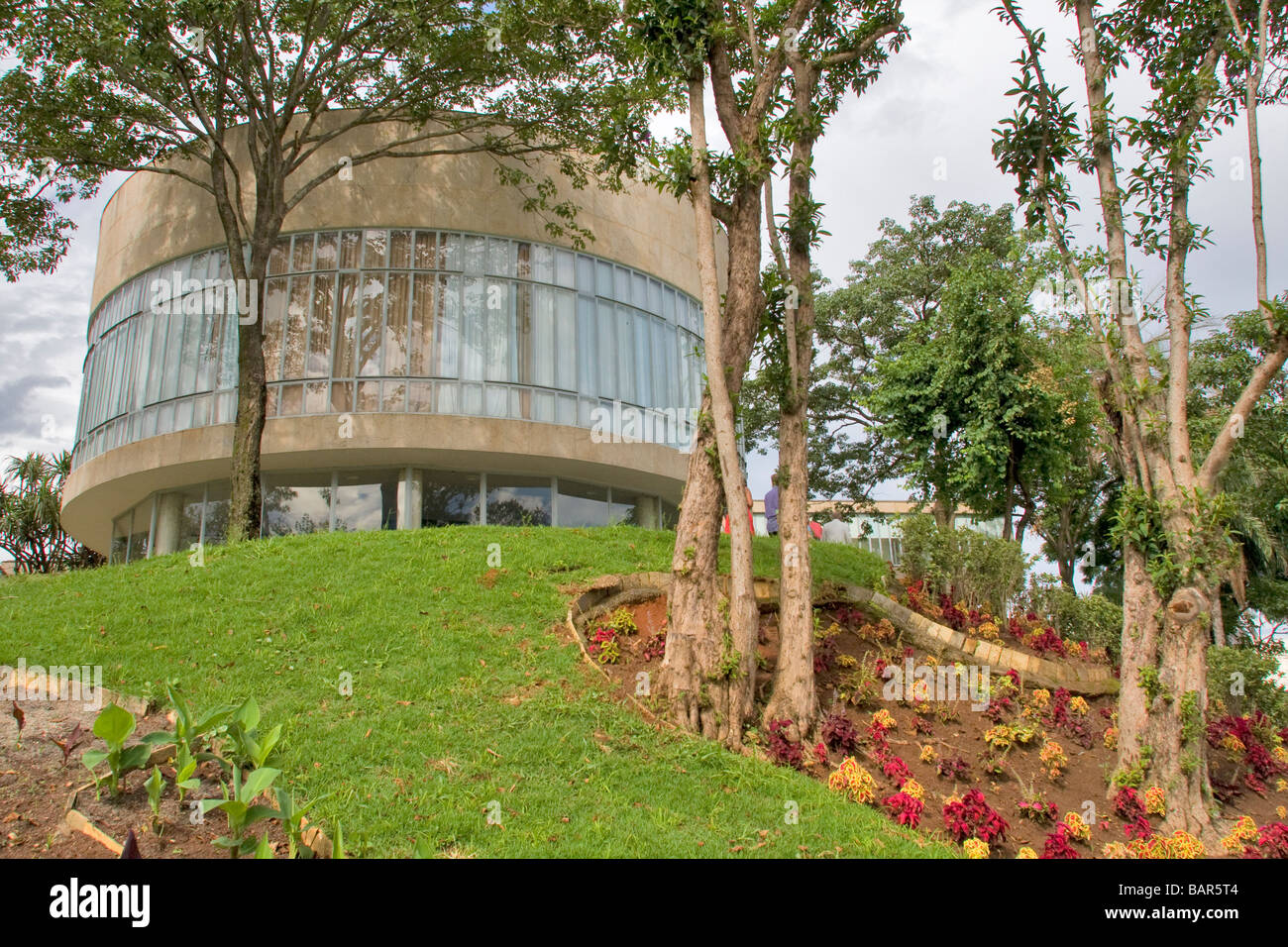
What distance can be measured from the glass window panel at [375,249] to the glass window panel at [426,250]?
61cm

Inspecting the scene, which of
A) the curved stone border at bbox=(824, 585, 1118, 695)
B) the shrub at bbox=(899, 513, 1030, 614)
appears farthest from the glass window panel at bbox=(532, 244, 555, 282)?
the curved stone border at bbox=(824, 585, 1118, 695)

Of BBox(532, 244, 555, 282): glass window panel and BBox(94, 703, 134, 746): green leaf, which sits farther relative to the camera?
BBox(532, 244, 555, 282): glass window panel

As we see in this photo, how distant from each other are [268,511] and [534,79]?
32.0ft

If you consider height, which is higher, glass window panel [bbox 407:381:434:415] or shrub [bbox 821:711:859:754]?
glass window panel [bbox 407:381:434:415]

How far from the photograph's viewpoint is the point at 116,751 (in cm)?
580

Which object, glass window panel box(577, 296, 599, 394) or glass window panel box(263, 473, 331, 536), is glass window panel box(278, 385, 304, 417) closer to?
glass window panel box(263, 473, 331, 536)

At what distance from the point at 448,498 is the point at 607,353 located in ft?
14.8

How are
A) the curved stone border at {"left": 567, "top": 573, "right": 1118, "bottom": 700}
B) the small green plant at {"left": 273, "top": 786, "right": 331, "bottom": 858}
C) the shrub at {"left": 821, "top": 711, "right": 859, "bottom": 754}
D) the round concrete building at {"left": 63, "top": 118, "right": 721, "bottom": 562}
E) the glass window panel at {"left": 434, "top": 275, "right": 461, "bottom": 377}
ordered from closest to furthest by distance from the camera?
the small green plant at {"left": 273, "top": 786, "right": 331, "bottom": 858} < the shrub at {"left": 821, "top": 711, "right": 859, "bottom": 754} < the curved stone border at {"left": 567, "top": 573, "right": 1118, "bottom": 700} < the round concrete building at {"left": 63, "top": 118, "right": 721, "bottom": 562} < the glass window panel at {"left": 434, "top": 275, "right": 461, "bottom": 377}

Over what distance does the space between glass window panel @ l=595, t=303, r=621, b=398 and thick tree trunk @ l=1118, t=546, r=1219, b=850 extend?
39.5 ft

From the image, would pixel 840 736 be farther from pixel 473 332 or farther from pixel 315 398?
pixel 315 398

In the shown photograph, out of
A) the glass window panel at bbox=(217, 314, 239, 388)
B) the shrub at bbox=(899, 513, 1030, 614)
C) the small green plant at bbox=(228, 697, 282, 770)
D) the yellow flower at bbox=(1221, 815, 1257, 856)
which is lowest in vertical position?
the yellow flower at bbox=(1221, 815, 1257, 856)

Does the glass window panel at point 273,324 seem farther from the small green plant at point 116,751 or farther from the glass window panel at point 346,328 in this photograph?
the small green plant at point 116,751

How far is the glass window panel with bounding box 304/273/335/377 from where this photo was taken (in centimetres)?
1741

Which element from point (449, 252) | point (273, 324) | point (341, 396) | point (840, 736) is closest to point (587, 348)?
point (449, 252)
